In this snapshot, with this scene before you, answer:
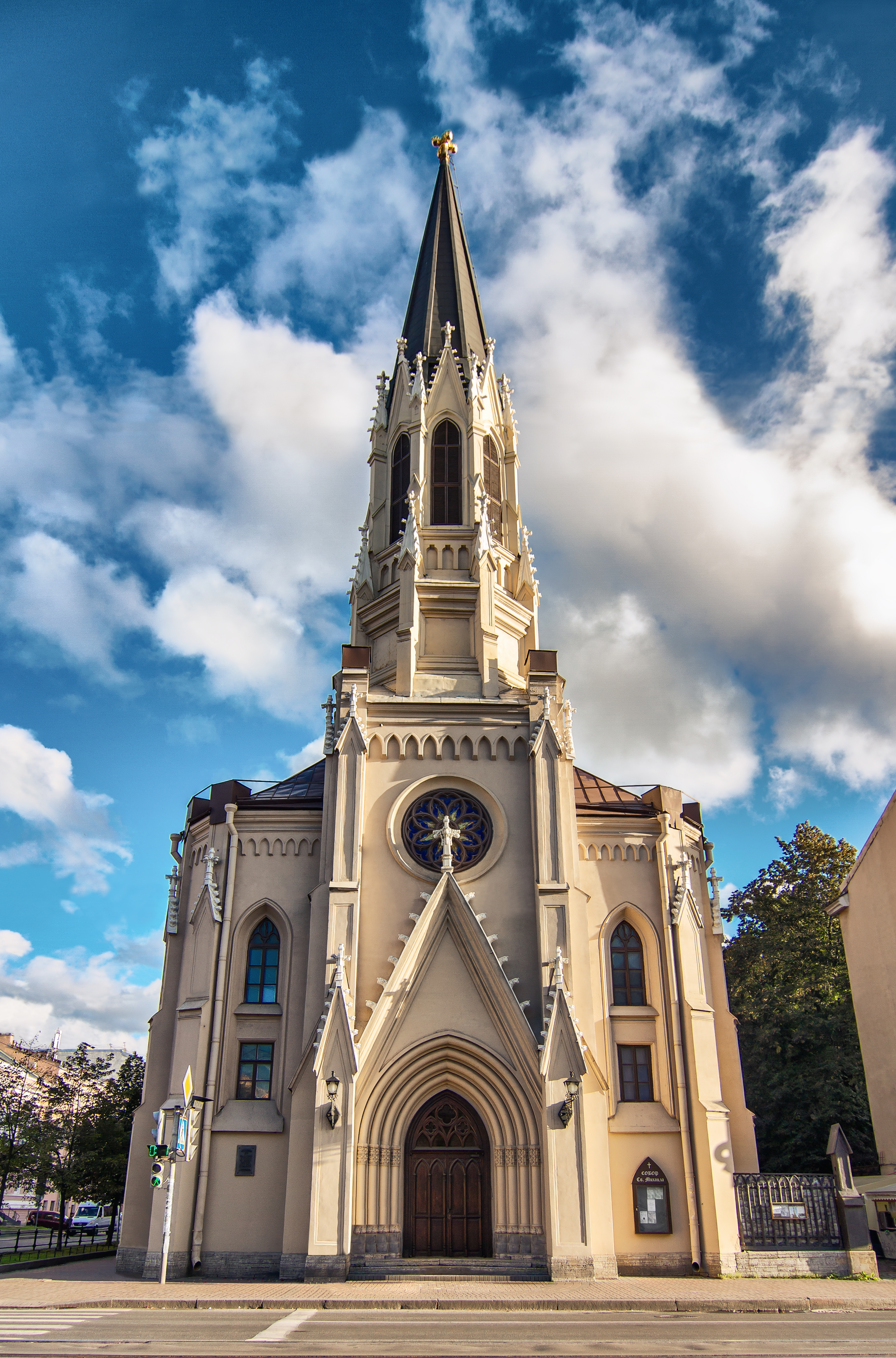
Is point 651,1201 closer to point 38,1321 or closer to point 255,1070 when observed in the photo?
point 255,1070

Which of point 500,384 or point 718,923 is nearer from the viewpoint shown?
point 718,923

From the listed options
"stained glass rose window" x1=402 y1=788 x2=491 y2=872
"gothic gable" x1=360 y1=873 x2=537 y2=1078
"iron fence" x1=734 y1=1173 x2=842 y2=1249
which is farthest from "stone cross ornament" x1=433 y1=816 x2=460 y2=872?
"iron fence" x1=734 y1=1173 x2=842 y2=1249

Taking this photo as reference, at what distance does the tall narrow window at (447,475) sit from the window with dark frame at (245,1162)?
1775 cm

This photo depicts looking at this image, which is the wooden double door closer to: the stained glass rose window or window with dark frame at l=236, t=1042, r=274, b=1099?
window with dark frame at l=236, t=1042, r=274, b=1099

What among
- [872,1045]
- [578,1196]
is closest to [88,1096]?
[578,1196]

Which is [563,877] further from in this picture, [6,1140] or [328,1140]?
[6,1140]

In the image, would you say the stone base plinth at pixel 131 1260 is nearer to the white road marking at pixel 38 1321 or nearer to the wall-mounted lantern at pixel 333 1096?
the wall-mounted lantern at pixel 333 1096

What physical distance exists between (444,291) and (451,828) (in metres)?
20.8

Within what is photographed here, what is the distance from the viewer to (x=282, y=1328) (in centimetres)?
1313

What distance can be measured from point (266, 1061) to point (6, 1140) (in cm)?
1021

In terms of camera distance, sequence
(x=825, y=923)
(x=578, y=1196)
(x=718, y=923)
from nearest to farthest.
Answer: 1. (x=578, y=1196)
2. (x=718, y=923)
3. (x=825, y=923)

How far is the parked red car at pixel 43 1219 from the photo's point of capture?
138ft

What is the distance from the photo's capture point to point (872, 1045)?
1099 inches


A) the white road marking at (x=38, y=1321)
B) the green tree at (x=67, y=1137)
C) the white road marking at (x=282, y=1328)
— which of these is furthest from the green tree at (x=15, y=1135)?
the white road marking at (x=282, y=1328)
